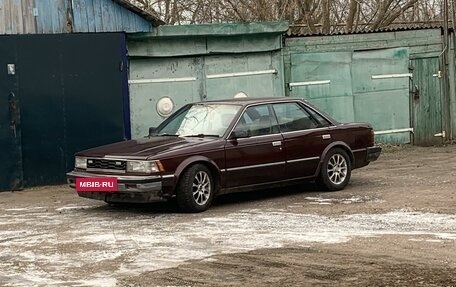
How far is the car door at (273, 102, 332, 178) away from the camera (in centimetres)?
1205

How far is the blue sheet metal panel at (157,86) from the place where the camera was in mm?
16406

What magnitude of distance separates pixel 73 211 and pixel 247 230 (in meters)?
3.09

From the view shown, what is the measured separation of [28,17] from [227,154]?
16.8 feet

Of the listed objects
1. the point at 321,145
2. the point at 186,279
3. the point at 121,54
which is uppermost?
the point at 121,54

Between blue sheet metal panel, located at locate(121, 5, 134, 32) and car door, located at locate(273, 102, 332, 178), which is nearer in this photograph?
car door, located at locate(273, 102, 332, 178)

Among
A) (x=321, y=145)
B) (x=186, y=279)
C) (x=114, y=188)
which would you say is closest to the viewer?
(x=186, y=279)

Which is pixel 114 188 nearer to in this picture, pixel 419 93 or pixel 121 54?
pixel 121 54

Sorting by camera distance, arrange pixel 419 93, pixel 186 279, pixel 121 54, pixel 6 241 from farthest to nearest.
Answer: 1. pixel 419 93
2. pixel 121 54
3. pixel 6 241
4. pixel 186 279

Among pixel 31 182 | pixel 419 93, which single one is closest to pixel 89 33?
pixel 31 182

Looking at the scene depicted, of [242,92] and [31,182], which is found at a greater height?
[242,92]

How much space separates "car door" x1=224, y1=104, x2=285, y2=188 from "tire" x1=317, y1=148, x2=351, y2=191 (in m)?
0.82

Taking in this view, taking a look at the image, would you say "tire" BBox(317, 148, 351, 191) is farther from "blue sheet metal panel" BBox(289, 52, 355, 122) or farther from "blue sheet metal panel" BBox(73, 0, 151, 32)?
"blue sheet metal panel" BBox(289, 52, 355, 122)

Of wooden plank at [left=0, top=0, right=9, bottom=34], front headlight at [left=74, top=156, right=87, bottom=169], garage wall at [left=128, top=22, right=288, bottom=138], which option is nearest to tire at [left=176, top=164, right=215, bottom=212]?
front headlight at [left=74, top=156, right=87, bottom=169]

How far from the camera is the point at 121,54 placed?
15.4 metres
